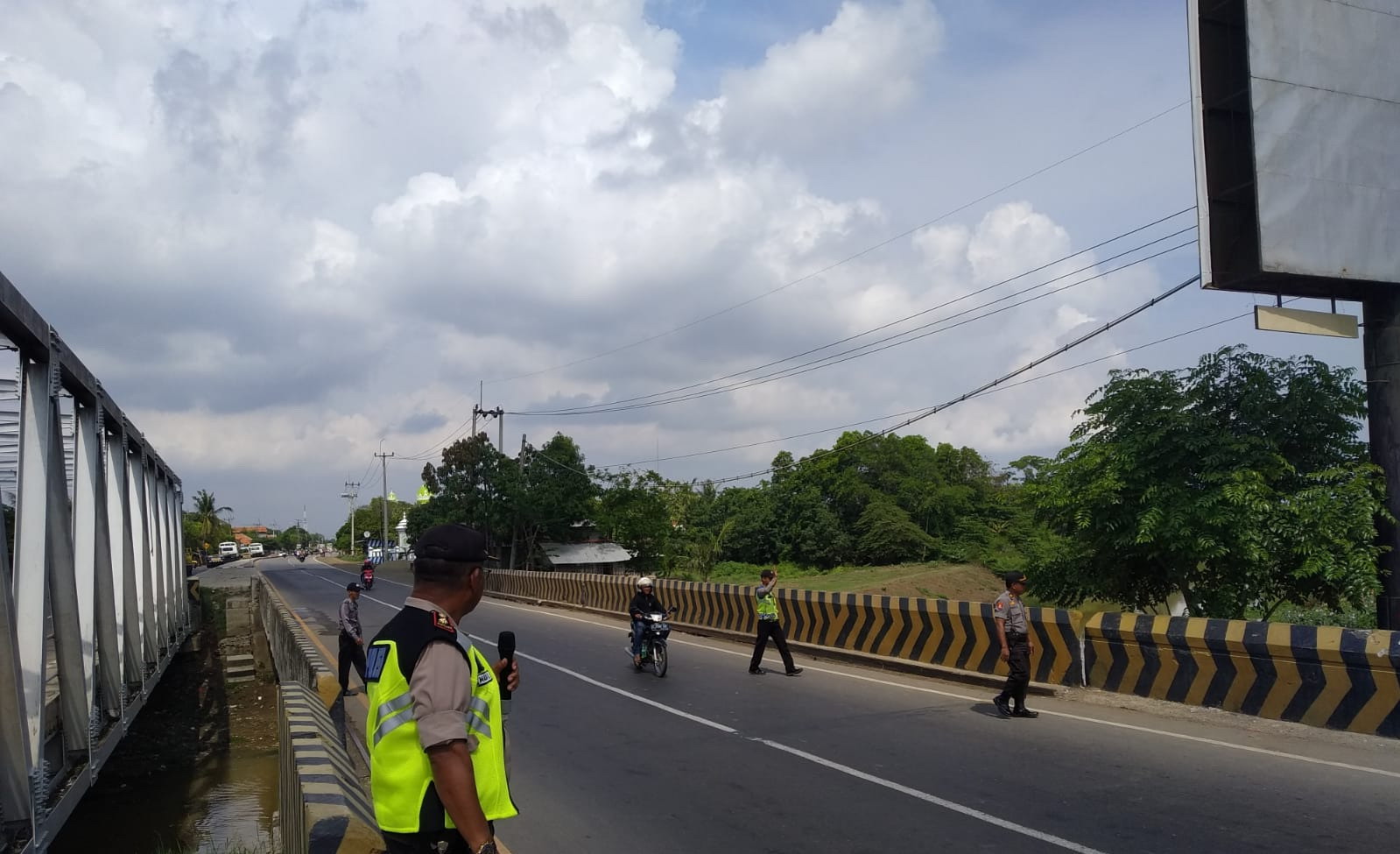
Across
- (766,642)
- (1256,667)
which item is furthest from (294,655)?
(1256,667)

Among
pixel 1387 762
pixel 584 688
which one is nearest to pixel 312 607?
pixel 584 688

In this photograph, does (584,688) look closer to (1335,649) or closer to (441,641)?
(1335,649)

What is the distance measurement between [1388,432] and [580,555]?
4419 centimetres

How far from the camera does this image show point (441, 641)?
2.82 meters

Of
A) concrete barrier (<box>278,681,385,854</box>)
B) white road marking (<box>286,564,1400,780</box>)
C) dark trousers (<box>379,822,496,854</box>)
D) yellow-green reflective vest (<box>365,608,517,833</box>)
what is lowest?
white road marking (<box>286,564,1400,780</box>)

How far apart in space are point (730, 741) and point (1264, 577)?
30.2 ft

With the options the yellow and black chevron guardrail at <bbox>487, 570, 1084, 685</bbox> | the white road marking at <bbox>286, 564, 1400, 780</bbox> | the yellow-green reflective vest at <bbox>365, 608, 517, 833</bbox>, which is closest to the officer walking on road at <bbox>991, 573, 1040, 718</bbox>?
the white road marking at <bbox>286, 564, 1400, 780</bbox>

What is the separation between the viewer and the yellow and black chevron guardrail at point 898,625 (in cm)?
1256

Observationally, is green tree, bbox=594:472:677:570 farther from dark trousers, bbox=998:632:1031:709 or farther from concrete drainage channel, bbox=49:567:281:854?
dark trousers, bbox=998:632:1031:709

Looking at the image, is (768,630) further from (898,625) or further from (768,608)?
(898,625)

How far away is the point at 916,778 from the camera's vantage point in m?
8.14

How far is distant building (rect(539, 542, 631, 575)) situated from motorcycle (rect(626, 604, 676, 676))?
3640 centimetres

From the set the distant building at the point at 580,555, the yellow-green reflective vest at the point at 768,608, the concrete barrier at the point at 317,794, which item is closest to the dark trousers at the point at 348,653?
the yellow-green reflective vest at the point at 768,608

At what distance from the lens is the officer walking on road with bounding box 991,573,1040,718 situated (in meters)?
10.7
